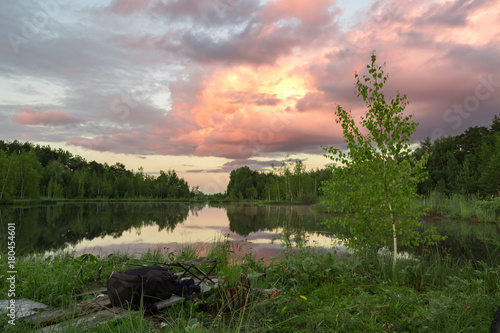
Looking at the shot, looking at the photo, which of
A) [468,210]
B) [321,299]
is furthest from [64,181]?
[321,299]

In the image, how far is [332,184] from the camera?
7.83m

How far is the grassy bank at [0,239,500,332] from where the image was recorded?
4094 mm

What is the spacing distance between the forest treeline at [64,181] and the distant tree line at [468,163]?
64.0m

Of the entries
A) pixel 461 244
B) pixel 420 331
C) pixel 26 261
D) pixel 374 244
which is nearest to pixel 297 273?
pixel 374 244

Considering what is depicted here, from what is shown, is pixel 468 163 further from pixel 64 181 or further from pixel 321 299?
pixel 64 181

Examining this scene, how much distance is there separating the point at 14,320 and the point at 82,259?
4170mm

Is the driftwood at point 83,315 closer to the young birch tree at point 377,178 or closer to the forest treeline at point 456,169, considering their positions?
the young birch tree at point 377,178

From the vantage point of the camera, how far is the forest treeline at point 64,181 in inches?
2085

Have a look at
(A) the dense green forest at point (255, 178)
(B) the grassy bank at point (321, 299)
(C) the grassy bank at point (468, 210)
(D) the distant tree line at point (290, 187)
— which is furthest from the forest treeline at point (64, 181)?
(C) the grassy bank at point (468, 210)

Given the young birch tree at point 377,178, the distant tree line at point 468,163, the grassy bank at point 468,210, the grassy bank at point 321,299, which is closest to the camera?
the grassy bank at point 321,299

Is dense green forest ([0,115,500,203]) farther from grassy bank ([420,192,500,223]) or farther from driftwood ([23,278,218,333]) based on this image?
driftwood ([23,278,218,333])

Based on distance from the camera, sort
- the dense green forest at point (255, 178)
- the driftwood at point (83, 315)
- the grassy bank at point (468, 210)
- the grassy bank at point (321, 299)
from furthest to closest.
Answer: the dense green forest at point (255, 178), the grassy bank at point (468, 210), the grassy bank at point (321, 299), the driftwood at point (83, 315)

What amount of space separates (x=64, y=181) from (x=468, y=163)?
88.9m

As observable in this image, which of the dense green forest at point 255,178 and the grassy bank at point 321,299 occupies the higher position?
the dense green forest at point 255,178
